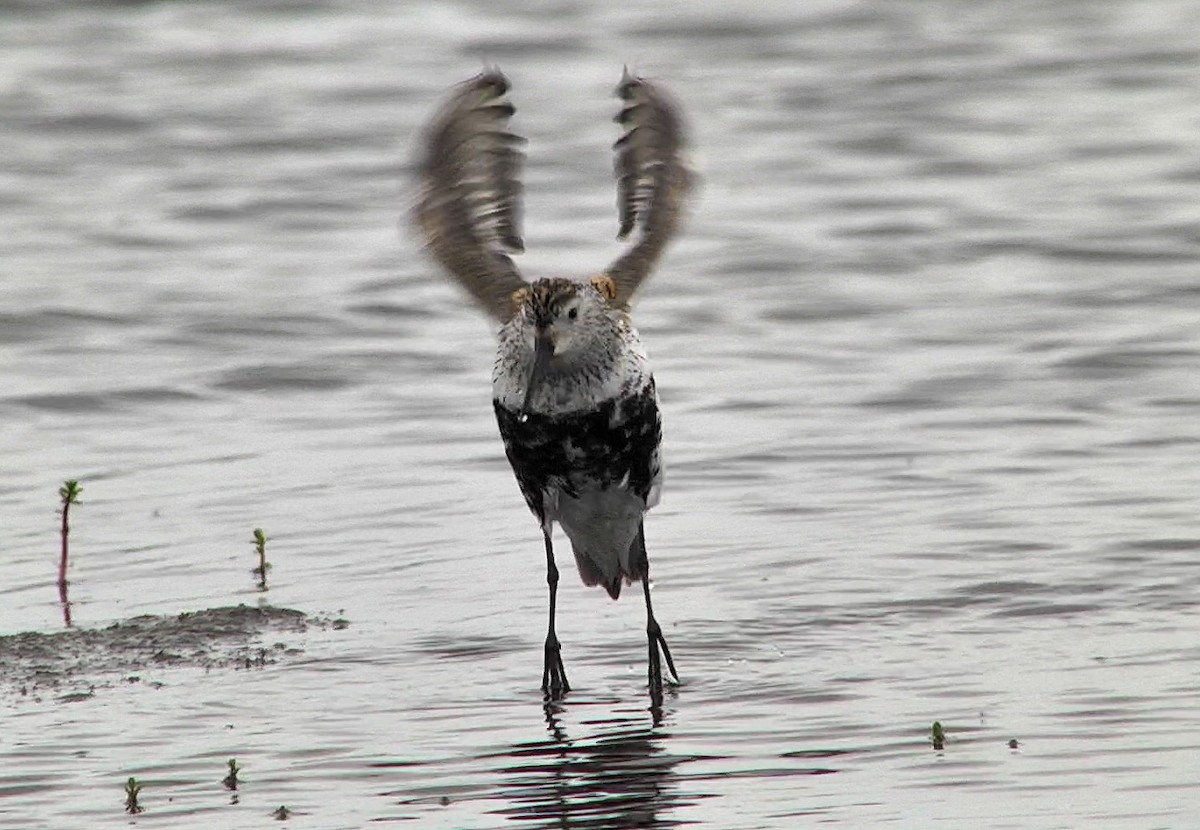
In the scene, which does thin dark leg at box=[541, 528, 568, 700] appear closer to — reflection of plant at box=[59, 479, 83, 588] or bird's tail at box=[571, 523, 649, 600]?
bird's tail at box=[571, 523, 649, 600]

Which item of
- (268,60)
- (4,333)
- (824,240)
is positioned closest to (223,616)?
(4,333)

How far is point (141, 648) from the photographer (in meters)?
8.70

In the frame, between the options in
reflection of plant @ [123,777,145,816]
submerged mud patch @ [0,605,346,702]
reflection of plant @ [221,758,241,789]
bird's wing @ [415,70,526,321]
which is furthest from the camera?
bird's wing @ [415,70,526,321]

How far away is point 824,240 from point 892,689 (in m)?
9.23

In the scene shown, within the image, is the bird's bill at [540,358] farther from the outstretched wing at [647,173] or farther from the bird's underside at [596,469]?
the outstretched wing at [647,173]

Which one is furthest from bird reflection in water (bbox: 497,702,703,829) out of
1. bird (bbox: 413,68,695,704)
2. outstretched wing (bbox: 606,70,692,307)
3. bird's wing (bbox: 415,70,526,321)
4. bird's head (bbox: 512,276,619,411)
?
bird's wing (bbox: 415,70,526,321)

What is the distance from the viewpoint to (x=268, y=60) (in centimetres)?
2314

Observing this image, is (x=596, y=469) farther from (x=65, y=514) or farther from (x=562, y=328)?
(x=65, y=514)

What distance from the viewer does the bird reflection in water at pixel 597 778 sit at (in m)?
6.92

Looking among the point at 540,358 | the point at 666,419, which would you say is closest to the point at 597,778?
the point at 540,358

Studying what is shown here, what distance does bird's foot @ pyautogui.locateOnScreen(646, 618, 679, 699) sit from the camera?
8234 mm

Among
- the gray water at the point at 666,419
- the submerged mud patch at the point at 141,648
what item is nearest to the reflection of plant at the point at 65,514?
the gray water at the point at 666,419

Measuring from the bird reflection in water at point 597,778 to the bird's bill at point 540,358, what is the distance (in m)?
1.13

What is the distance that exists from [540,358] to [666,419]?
4432mm
